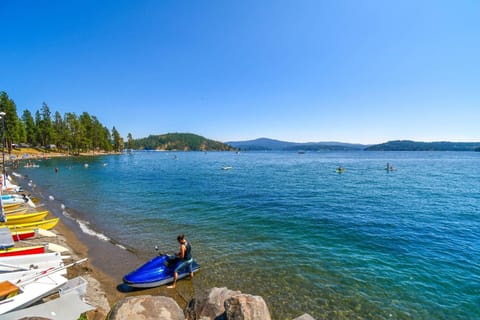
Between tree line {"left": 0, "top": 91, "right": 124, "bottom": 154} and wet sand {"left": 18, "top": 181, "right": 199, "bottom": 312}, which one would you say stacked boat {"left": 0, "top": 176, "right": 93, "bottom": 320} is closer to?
wet sand {"left": 18, "top": 181, "right": 199, "bottom": 312}

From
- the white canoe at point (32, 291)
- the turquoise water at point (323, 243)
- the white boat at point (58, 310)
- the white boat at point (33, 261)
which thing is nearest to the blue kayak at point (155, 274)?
the turquoise water at point (323, 243)

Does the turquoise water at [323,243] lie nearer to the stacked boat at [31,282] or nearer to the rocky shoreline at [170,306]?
the rocky shoreline at [170,306]

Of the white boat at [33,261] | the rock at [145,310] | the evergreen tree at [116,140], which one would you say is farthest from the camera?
the evergreen tree at [116,140]

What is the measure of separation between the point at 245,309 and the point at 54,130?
126 meters

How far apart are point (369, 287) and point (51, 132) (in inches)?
4742

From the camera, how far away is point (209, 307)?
6.85 metres

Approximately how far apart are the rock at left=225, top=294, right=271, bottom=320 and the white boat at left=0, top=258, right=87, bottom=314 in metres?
5.73

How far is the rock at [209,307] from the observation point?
6.62 metres

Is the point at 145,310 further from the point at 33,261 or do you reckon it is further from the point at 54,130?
the point at 54,130

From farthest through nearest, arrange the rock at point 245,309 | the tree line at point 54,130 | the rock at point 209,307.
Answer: the tree line at point 54,130 < the rock at point 209,307 < the rock at point 245,309

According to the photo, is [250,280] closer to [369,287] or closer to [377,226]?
[369,287]

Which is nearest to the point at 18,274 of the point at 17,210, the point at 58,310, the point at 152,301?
the point at 58,310

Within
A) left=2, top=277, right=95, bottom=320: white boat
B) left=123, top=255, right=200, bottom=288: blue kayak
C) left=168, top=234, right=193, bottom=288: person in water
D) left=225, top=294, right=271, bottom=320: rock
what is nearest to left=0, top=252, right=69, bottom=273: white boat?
left=123, top=255, right=200, bottom=288: blue kayak

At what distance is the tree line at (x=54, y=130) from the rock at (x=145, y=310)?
98249 millimetres
